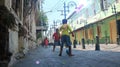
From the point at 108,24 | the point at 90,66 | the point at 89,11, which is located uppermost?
the point at 89,11

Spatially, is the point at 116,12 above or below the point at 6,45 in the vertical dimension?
above

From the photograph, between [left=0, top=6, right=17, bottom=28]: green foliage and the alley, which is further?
the alley

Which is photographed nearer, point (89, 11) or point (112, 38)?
point (112, 38)

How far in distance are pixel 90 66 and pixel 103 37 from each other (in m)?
31.0

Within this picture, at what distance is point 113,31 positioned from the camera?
36625 mm

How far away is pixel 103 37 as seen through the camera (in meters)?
40.1

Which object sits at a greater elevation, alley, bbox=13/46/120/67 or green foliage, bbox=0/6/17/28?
green foliage, bbox=0/6/17/28

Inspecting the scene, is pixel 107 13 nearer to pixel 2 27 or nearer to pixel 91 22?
pixel 91 22

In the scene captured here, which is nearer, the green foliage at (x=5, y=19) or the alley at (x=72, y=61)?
the green foliage at (x=5, y=19)

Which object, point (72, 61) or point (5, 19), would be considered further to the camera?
point (72, 61)

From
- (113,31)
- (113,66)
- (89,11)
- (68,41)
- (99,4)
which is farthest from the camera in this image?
(89,11)

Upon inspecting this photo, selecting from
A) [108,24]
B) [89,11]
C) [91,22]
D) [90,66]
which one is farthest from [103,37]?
[90,66]

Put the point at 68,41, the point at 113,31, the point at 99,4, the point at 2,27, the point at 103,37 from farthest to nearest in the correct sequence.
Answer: the point at 99,4 → the point at 103,37 → the point at 113,31 → the point at 68,41 → the point at 2,27

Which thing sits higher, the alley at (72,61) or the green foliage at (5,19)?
the green foliage at (5,19)
